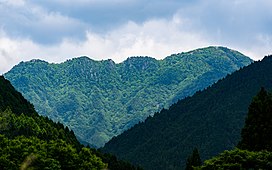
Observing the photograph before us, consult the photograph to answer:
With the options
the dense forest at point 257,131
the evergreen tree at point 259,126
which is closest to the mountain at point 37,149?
the dense forest at point 257,131

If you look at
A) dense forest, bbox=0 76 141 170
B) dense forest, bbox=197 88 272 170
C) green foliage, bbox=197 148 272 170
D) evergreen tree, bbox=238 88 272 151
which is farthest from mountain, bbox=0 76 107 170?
evergreen tree, bbox=238 88 272 151

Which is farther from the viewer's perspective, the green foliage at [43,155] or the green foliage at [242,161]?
the green foliage at [43,155]

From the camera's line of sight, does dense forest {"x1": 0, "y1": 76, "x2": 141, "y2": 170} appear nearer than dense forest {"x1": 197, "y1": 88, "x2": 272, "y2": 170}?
No

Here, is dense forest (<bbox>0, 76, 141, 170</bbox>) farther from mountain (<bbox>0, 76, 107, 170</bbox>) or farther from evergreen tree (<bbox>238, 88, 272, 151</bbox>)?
evergreen tree (<bbox>238, 88, 272, 151</bbox>)

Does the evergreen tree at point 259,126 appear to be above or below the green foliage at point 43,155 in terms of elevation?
below

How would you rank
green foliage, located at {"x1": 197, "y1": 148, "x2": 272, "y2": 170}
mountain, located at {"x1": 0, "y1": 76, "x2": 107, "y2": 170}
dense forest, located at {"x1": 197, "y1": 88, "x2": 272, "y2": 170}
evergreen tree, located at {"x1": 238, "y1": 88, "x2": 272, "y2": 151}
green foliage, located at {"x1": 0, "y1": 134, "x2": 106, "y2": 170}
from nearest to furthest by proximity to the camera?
green foliage, located at {"x1": 197, "y1": 148, "x2": 272, "y2": 170}
dense forest, located at {"x1": 197, "y1": 88, "x2": 272, "y2": 170}
evergreen tree, located at {"x1": 238, "y1": 88, "x2": 272, "y2": 151}
green foliage, located at {"x1": 0, "y1": 134, "x2": 106, "y2": 170}
mountain, located at {"x1": 0, "y1": 76, "x2": 107, "y2": 170}

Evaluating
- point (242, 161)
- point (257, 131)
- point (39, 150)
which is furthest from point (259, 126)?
point (39, 150)

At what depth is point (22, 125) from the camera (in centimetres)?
8688

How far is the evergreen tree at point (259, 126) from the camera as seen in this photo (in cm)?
4444

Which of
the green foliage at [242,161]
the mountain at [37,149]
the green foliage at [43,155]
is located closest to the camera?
the green foliage at [242,161]

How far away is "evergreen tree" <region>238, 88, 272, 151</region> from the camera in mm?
44438

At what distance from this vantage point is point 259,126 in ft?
149

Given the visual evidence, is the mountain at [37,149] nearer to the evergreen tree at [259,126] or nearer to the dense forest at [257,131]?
the dense forest at [257,131]

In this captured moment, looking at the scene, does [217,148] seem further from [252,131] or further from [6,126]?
[252,131]
